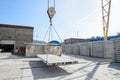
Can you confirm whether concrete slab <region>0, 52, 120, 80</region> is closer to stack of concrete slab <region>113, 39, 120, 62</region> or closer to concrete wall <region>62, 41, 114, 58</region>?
stack of concrete slab <region>113, 39, 120, 62</region>

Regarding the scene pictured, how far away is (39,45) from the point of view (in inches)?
711

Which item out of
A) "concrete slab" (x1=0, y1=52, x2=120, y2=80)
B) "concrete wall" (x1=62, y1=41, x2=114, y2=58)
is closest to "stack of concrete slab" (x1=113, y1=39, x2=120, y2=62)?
"concrete wall" (x1=62, y1=41, x2=114, y2=58)

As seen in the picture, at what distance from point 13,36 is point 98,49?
19.9 metres

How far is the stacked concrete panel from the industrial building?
654 inches

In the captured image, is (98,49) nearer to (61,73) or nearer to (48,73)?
(61,73)

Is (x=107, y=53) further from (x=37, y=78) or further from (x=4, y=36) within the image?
(x=4, y=36)

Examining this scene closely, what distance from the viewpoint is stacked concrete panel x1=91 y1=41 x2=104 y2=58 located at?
51.8 feet

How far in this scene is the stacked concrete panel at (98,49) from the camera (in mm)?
15786

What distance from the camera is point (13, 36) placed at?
96.4 ft

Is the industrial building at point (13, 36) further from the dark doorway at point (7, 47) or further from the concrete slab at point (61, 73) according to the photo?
the concrete slab at point (61, 73)

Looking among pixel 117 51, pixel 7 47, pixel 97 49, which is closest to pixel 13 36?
pixel 7 47

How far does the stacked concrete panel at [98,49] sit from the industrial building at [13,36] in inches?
654

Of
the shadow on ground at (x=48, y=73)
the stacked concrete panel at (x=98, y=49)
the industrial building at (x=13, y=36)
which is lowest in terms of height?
the shadow on ground at (x=48, y=73)

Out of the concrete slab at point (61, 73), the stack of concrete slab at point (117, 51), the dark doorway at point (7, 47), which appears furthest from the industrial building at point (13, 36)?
the concrete slab at point (61, 73)
